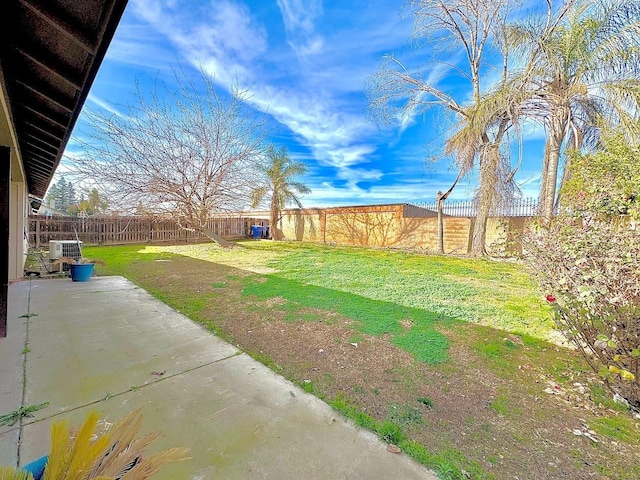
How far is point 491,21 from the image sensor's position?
9102 mm

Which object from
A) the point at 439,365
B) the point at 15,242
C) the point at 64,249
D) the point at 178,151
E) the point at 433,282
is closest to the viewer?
the point at 439,365

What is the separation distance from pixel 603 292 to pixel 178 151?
12.2 meters

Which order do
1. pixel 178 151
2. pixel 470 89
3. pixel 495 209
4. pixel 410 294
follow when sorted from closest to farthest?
1. pixel 410 294
2. pixel 495 209
3. pixel 470 89
4. pixel 178 151

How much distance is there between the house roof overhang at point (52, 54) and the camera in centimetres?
193

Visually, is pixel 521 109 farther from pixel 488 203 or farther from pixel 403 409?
pixel 403 409

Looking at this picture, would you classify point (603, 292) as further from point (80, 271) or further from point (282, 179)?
point (282, 179)

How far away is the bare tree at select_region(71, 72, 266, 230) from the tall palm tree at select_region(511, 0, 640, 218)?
9.84 metres

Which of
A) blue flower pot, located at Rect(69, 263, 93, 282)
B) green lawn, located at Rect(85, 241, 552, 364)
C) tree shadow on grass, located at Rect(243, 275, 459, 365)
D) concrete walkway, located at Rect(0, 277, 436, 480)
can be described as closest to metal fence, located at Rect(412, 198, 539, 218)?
green lawn, located at Rect(85, 241, 552, 364)

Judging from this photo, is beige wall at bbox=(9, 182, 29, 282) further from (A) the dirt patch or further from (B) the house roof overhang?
(A) the dirt patch

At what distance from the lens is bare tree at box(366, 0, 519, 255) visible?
9000 millimetres

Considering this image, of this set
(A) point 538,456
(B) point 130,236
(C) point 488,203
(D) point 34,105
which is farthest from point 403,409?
(B) point 130,236

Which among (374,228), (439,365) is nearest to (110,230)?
(374,228)

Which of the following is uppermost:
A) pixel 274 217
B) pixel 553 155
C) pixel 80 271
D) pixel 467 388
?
pixel 553 155

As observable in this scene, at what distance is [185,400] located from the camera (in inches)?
85.5
